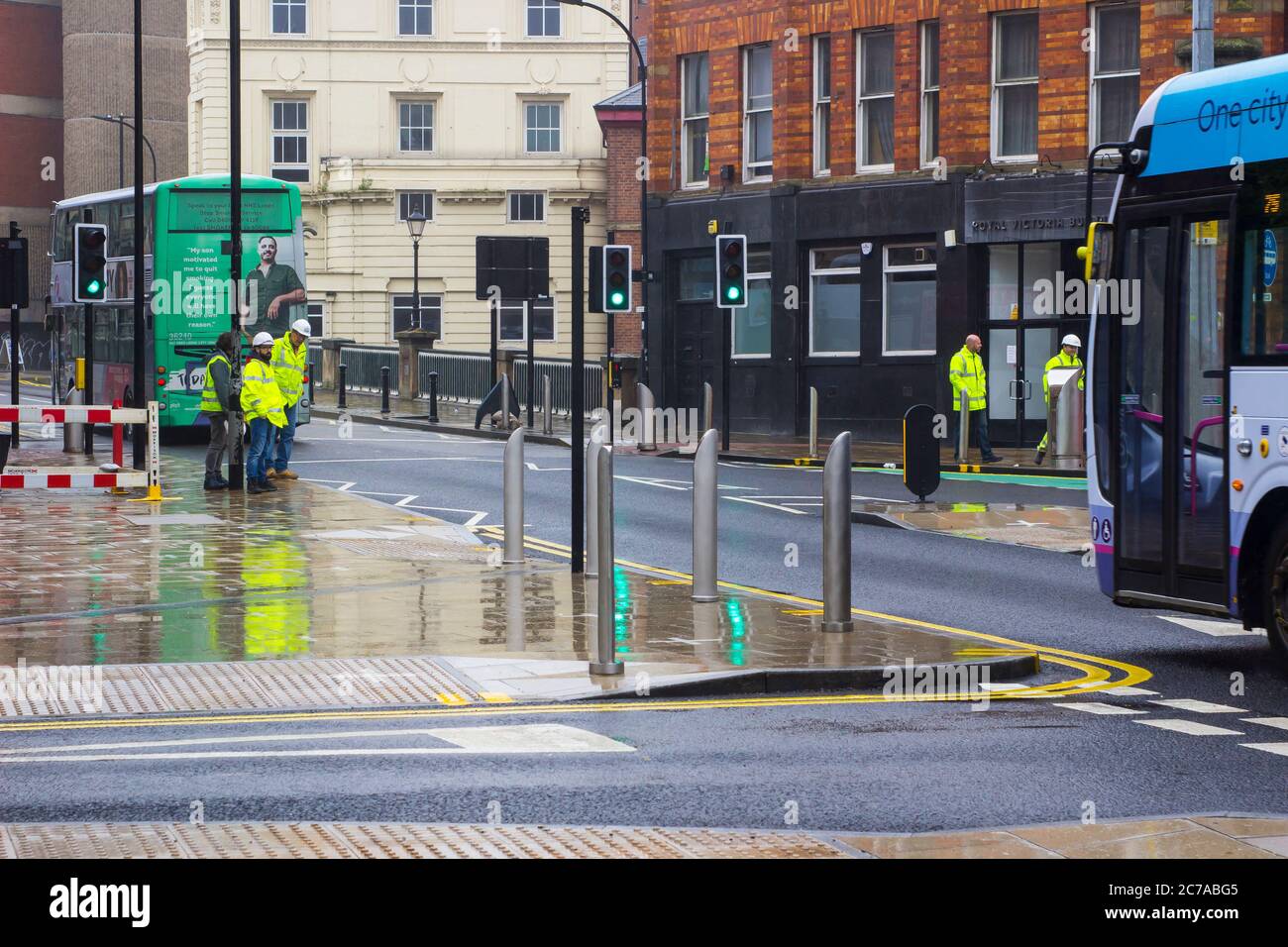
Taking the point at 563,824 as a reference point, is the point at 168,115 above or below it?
above

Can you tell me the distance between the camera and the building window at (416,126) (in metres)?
64.1

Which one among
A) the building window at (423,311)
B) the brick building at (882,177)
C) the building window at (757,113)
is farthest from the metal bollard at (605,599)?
the building window at (423,311)

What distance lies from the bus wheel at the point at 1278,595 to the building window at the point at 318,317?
177 ft

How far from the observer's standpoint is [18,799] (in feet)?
25.5

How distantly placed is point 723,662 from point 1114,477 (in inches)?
120

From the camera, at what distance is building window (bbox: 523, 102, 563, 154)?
64.5 m

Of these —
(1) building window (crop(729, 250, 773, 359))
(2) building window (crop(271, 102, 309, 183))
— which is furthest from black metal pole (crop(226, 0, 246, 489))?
(2) building window (crop(271, 102, 309, 183))

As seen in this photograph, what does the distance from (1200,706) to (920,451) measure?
445 inches

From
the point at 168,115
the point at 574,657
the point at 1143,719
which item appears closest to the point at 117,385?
the point at 574,657

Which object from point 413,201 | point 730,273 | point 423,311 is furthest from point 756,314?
point 413,201

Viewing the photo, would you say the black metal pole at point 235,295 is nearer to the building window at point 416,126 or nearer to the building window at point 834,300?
the building window at point 834,300

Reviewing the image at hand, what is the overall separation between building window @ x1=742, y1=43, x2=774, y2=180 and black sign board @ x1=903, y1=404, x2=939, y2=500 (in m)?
18.2
